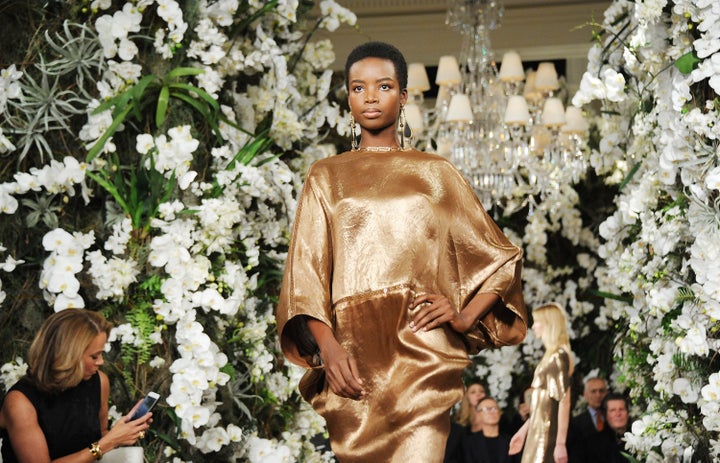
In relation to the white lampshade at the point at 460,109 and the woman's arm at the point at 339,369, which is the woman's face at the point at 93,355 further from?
the white lampshade at the point at 460,109

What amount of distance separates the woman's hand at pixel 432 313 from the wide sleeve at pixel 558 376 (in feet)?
16.6

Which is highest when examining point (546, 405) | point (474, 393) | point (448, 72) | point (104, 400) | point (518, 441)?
point (448, 72)

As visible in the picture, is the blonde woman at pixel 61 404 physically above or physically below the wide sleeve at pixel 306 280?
below

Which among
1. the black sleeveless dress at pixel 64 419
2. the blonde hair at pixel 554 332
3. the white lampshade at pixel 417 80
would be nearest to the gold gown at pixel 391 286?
the black sleeveless dress at pixel 64 419

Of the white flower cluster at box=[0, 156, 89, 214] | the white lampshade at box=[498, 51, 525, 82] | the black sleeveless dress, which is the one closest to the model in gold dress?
the black sleeveless dress

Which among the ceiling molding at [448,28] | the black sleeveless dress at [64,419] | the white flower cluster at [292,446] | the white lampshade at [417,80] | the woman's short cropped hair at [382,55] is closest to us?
the woman's short cropped hair at [382,55]

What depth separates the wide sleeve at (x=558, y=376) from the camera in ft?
25.8

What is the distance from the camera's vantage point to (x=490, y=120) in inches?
338

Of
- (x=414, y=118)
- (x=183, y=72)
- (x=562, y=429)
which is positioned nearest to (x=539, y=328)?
(x=562, y=429)

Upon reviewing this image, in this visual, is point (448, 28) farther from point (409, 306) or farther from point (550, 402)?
point (409, 306)

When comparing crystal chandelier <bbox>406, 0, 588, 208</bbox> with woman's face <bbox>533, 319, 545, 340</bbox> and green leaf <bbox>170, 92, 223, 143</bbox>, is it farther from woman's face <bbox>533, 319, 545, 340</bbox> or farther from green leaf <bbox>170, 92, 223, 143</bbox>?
green leaf <bbox>170, 92, 223, 143</bbox>

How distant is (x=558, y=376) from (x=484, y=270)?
499cm

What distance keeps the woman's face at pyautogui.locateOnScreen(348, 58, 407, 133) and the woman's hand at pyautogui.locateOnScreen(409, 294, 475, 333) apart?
0.47 m

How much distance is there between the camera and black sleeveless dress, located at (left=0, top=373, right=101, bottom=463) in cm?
403
